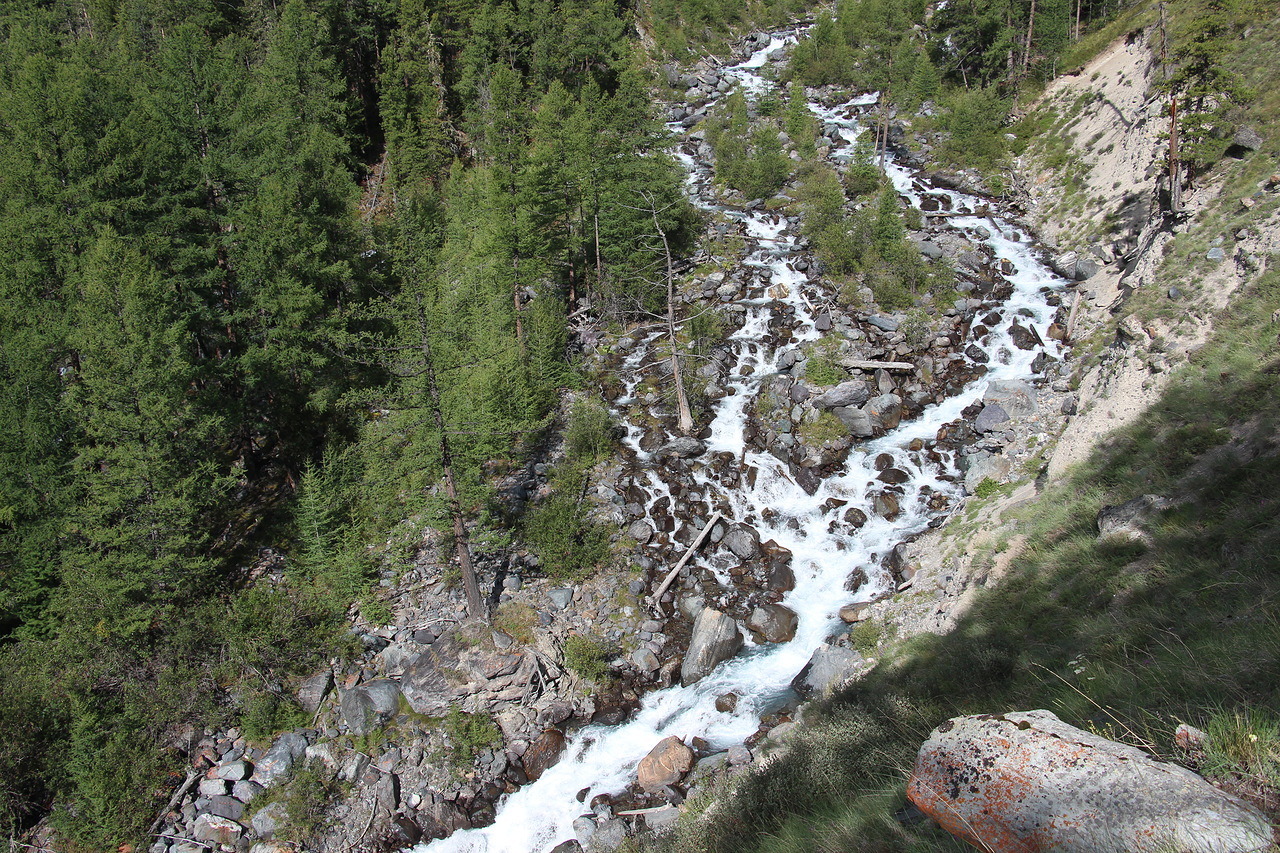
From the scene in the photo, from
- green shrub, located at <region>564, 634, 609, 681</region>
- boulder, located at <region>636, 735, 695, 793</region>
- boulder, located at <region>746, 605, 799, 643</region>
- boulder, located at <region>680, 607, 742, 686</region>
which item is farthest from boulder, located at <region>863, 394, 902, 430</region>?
boulder, located at <region>636, 735, 695, 793</region>

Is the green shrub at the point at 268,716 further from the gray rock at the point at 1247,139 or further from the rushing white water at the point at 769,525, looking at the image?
the gray rock at the point at 1247,139

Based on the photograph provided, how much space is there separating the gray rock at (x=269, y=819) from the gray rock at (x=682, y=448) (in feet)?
50.5

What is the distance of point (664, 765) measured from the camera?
1500cm

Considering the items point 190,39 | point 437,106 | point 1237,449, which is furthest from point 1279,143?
point 437,106

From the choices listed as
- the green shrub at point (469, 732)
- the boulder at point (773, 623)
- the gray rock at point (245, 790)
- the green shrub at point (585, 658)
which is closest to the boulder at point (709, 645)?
the boulder at point (773, 623)

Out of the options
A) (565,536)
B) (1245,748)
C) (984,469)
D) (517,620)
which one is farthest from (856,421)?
(1245,748)

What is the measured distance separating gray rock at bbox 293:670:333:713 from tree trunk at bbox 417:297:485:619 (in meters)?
4.14

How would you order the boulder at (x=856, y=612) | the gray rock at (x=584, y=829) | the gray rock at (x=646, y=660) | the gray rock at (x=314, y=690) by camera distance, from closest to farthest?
the gray rock at (x=584, y=829), the gray rock at (x=314, y=690), the gray rock at (x=646, y=660), the boulder at (x=856, y=612)

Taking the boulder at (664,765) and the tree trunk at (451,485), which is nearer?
the boulder at (664,765)

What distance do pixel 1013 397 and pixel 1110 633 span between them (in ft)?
52.9

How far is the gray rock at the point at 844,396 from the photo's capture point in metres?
24.8

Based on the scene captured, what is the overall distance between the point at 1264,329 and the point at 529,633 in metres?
20.1

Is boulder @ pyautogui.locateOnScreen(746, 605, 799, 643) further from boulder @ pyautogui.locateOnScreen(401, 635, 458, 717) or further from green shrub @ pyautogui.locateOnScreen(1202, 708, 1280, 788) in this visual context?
green shrub @ pyautogui.locateOnScreen(1202, 708, 1280, 788)

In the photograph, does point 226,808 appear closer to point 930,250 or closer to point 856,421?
point 856,421
